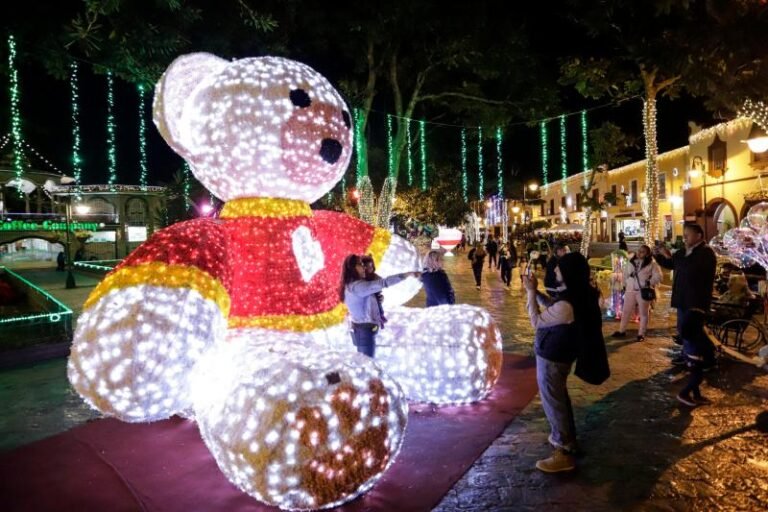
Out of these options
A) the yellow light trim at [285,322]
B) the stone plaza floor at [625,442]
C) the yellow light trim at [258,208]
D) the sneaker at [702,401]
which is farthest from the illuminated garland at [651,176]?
the yellow light trim at [258,208]

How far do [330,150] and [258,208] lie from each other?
0.71m

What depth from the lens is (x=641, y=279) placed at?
761 cm

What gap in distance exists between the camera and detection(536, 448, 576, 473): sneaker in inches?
142

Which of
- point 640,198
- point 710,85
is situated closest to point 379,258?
point 710,85

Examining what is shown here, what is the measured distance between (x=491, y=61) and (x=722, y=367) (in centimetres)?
880

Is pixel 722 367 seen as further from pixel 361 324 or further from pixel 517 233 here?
pixel 517 233

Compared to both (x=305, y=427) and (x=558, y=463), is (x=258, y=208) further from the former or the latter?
(x=558, y=463)

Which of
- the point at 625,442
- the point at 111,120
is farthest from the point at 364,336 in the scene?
the point at 111,120

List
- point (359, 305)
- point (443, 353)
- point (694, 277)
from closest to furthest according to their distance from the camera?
point (359, 305)
point (443, 353)
point (694, 277)

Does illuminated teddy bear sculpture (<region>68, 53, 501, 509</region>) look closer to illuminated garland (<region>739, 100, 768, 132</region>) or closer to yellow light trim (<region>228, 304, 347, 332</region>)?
yellow light trim (<region>228, 304, 347, 332</region>)

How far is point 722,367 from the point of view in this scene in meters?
6.08

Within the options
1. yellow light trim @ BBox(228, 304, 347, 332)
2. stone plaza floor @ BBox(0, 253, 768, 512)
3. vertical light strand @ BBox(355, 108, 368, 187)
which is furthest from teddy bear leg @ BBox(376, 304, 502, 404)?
vertical light strand @ BBox(355, 108, 368, 187)

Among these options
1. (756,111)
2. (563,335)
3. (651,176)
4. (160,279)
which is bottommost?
(563,335)

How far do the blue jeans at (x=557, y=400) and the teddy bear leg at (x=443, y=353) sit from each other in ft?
3.04
